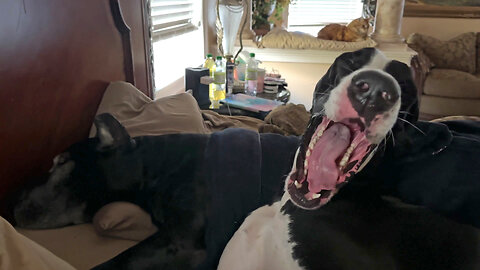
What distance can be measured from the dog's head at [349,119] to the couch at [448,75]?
3.09 m

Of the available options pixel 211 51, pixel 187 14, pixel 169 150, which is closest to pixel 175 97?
pixel 169 150

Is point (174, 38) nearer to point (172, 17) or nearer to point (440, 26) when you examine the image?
point (172, 17)

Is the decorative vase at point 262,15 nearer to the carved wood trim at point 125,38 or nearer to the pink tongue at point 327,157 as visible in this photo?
the carved wood trim at point 125,38

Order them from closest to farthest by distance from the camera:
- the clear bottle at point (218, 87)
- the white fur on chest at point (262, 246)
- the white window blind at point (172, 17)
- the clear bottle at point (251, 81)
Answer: the white fur on chest at point (262, 246) < the clear bottle at point (218, 87) < the white window blind at point (172, 17) < the clear bottle at point (251, 81)

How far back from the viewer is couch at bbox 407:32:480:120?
3988 millimetres

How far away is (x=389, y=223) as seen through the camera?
79 cm

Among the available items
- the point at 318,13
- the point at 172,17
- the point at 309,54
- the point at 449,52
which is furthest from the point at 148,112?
the point at 318,13

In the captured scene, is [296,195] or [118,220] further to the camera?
[118,220]

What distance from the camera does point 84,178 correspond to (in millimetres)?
1028

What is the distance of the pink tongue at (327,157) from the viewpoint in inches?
32.5

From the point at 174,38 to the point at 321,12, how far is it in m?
3.33

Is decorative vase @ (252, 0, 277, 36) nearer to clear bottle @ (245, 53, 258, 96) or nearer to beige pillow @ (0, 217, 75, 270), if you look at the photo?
clear bottle @ (245, 53, 258, 96)

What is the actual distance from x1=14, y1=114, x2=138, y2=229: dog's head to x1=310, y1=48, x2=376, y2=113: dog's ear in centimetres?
49

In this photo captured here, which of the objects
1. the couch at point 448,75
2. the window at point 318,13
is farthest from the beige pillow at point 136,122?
the window at point 318,13
